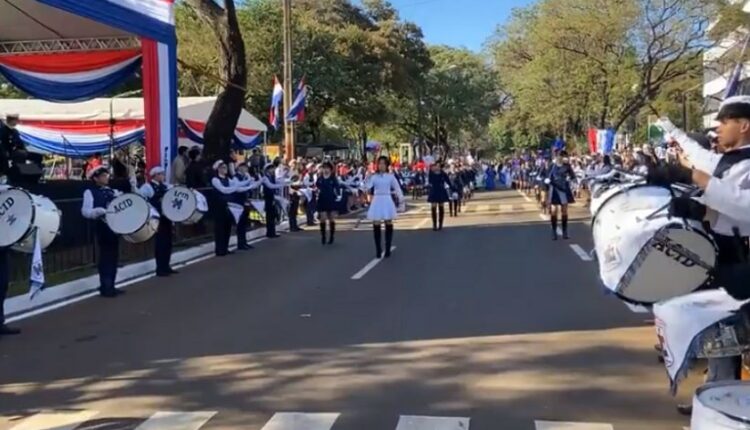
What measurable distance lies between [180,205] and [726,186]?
13338mm

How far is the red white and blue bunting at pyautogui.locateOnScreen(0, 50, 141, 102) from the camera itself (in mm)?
22156

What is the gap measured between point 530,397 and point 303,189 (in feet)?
67.5

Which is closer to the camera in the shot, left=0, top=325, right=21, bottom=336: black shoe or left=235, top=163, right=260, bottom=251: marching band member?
left=0, top=325, right=21, bottom=336: black shoe

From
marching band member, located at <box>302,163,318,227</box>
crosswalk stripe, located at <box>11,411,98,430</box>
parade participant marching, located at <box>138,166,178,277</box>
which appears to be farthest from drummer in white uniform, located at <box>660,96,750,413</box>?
marching band member, located at <box>302,163,318,227</box>

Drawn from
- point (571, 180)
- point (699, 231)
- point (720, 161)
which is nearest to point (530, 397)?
point (699, 231)

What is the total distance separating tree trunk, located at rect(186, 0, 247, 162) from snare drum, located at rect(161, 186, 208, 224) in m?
7.93

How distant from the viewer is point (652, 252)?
5.95 m

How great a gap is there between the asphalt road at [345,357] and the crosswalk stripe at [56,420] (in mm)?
16

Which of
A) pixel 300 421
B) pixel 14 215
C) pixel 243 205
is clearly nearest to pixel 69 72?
pixel 243 205

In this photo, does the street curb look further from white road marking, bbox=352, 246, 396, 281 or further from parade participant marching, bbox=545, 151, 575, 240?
parade participant marching, bbox=545, 151, 575, 240

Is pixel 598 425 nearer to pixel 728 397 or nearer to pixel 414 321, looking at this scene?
pixel 728 397

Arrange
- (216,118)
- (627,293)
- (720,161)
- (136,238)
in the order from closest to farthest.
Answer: (720,161) < (627,293) < (136,238) < (216,118)

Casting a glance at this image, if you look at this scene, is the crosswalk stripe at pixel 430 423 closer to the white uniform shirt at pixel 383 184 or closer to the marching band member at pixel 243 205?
the white uniform shirt at pixel 383 184

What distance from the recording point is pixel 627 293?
20.5 feet
